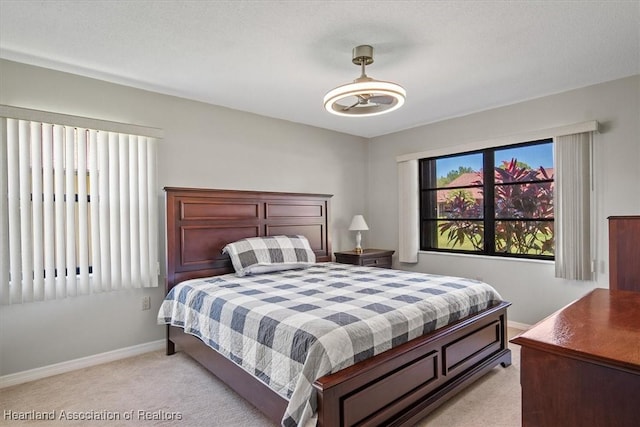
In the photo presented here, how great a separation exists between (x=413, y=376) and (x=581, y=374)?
1231 mm

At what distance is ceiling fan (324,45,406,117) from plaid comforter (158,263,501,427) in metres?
1.39

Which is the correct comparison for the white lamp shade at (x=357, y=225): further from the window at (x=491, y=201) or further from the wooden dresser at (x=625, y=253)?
the wooden dresser at (x=625, y=253)

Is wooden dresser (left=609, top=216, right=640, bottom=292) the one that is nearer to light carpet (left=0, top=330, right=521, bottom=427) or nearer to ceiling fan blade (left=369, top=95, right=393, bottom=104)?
light carpet (left=0, top=330, right=521, bottom=427)

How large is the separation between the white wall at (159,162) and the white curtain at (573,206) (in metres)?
2.60

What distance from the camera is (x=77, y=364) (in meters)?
2.84

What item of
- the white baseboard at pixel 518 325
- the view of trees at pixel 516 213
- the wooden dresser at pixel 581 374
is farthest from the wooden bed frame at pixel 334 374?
the view of trees at pixel 516 213

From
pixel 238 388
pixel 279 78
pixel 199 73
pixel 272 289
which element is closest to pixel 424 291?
pixel 272 289

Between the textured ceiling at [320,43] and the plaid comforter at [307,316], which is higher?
the textured ceiling at [320,43]

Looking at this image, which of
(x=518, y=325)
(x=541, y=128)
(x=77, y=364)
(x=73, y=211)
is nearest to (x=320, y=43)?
(x=73, y=211)

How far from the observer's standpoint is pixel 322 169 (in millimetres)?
4758

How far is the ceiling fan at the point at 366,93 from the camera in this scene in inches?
91.3

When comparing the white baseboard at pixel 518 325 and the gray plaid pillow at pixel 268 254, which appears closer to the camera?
the gray plaid pillow at pixel 268 254

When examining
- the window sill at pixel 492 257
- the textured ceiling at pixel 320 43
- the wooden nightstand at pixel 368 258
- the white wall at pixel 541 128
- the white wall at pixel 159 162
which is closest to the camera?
the textured ceiling at pixel 320 43

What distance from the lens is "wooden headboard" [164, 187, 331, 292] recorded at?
125 inches
